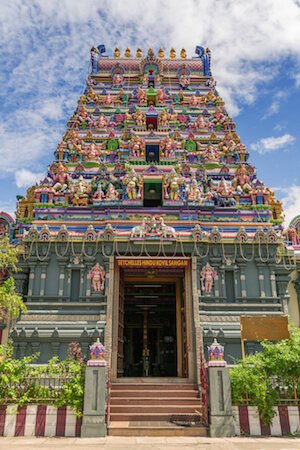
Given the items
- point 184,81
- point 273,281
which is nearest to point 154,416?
point 273,281

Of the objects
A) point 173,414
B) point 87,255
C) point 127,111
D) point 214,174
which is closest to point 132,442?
point 173,414

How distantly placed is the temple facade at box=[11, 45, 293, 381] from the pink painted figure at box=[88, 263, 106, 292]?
0.05 meters

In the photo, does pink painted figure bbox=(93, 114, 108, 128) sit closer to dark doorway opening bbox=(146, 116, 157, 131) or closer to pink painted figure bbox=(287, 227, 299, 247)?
dark doorway opening bbox=(146, 116, 157, 131)

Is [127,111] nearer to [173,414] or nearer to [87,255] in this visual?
[87,255]

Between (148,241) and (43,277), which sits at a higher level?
(148,241)

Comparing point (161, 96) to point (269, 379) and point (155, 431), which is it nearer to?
point (269, 379)

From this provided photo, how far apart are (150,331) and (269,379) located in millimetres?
14998

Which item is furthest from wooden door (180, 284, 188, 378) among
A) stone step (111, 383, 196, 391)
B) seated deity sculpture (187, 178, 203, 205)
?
seated deity sculpture (187, 178, 203, 205)

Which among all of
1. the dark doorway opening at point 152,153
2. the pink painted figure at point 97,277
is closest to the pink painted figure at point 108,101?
the dark doorway opening at point 152,153

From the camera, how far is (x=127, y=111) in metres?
26.1

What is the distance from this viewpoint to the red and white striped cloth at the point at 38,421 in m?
11.4

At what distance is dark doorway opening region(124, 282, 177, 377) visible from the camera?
24812 millimetres

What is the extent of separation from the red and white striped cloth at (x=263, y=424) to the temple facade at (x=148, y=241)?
4895mm

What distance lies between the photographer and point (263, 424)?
11.6 m
